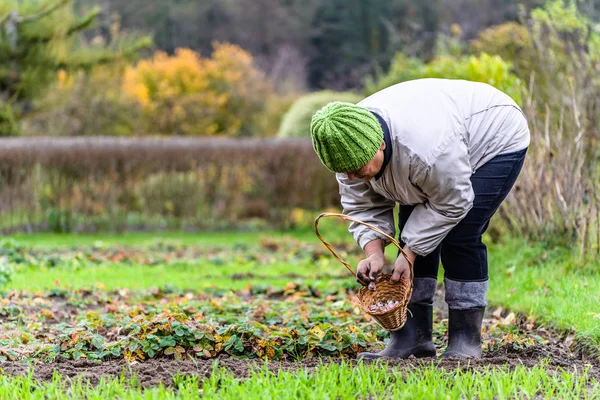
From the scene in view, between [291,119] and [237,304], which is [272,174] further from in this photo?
[237,304]

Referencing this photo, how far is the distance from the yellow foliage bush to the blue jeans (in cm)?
1672

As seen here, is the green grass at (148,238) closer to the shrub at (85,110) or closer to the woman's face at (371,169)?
the shrub at (85,110)

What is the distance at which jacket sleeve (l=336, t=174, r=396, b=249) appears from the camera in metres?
3.87

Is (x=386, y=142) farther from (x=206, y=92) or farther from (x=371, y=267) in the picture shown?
(x=206, y=92)

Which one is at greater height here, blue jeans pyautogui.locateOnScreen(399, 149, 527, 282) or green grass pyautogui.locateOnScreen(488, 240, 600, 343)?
blue jeans pyautogui.locateOnScreen(399, 149, 527, 282)

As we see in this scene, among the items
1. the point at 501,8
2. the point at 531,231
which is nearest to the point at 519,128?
the point at 531,231

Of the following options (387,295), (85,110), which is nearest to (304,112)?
(85,110)

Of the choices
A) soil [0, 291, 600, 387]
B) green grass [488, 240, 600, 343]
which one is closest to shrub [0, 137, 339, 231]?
green grass [488, 240, 600, 343]

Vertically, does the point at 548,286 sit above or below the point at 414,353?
below

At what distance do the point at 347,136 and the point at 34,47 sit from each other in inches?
633

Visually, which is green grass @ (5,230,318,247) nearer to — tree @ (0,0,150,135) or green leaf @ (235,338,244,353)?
tree @ (0,0,150,135)

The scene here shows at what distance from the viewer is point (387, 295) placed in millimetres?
4066

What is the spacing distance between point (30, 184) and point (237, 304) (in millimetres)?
7793

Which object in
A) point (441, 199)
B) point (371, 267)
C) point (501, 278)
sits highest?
point (441, 199)
